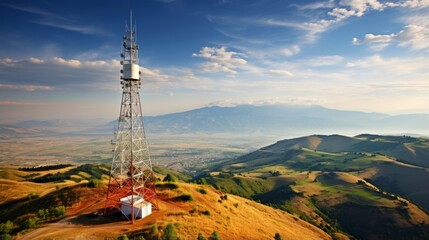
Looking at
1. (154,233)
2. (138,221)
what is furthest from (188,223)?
(154,233)

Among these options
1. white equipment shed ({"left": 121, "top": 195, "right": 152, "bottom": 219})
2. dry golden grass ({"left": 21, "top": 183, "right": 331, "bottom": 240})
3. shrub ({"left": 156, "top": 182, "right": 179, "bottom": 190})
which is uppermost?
white equipment shed ({"left": 121, "top": 195, "right": 152, "bottom": 219})

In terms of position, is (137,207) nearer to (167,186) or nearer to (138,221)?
(138,221)

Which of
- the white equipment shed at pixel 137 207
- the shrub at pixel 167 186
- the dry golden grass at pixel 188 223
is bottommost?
the dry golden grass at pixel 188 223

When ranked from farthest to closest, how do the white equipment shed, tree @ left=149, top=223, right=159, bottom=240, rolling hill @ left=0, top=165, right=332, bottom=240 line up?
1. the white equipment shed
2. rolling hill @ left=0, top=165, right=332, bottom=240
3. tree @ left=149, top=223, right=159, bottom=240

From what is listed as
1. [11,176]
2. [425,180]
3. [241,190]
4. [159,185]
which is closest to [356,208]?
[241,190]

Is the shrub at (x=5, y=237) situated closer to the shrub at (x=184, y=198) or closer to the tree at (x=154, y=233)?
the tree at (x=154, y=233)

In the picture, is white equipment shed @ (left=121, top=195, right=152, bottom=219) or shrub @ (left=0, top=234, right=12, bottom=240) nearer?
shrub @ (left=0, top=234, right=12, bottom=240)

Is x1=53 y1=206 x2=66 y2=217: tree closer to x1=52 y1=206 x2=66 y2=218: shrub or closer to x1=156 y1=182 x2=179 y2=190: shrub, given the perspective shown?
x1=52 y1=206 x2=66 y2=218: shrub

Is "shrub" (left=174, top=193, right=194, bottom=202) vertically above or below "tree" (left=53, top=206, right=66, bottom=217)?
below

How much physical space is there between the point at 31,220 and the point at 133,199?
49.7 feet

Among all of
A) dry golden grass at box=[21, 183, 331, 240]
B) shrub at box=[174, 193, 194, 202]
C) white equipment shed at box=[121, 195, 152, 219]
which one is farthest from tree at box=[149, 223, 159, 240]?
shrub at box=[174, 193, 194, 202]

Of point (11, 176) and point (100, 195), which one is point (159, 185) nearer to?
point (100, 195)

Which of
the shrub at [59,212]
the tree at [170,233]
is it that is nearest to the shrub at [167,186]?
the shrub at [59,212]

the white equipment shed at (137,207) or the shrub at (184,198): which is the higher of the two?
the white equipment shed at (137,207)
